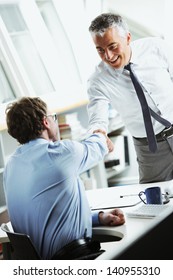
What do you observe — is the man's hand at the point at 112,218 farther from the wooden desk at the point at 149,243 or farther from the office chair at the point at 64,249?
the wooden desk at the point at 149,243

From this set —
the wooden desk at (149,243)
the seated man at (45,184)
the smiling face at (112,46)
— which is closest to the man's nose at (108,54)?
the smiling face at (112,46)

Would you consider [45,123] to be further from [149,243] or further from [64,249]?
[149,243]

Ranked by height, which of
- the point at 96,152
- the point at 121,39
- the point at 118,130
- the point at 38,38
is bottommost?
the point at 118,130

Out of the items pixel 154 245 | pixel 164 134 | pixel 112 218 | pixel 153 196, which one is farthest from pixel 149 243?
pixel 164 134

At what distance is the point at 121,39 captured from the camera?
2.78 meters

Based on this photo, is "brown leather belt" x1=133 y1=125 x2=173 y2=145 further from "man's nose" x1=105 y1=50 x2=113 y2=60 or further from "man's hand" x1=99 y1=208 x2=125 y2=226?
"man's hand" x1=99 y1=208 x2=125 y2=226

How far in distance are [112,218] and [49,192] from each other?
0.31 metres

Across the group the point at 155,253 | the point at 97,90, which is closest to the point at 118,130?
the point at 97,90

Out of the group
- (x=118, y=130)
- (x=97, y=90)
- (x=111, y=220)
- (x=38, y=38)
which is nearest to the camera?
(x=111, y=220)

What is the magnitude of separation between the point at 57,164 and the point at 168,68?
3.79 feet

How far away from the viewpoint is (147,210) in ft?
7.24

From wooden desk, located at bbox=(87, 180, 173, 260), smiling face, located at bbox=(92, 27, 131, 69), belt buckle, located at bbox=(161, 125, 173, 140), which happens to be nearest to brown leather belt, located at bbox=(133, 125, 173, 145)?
belt buckle, located at bbox=(161, 125, 173, 140)

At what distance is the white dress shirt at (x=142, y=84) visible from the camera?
9.56 feet

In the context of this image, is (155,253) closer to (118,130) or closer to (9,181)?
(9,181)
